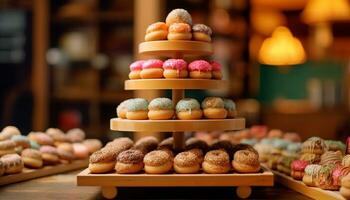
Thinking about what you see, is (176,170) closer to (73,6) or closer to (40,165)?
(40,165)

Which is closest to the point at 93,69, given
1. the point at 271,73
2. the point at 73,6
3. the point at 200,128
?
the point at 73,6

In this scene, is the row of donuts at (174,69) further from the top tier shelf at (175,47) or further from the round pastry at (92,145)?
the round pastry at (92,145)

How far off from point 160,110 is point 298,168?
504mm

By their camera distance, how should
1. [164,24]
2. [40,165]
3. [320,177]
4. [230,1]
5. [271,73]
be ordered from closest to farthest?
[320,177], [164,24], [40,165], [230,1], [271,73]

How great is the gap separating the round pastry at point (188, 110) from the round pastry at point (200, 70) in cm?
10

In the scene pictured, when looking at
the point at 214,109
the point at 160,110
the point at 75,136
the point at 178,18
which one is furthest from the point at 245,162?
the point at 75,136

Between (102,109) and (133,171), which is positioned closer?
(133,171)

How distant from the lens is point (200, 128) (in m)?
1.67

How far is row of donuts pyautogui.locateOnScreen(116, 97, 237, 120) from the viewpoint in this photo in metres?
1.67

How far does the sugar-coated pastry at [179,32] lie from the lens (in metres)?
1.74

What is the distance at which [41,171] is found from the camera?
6.51 ft

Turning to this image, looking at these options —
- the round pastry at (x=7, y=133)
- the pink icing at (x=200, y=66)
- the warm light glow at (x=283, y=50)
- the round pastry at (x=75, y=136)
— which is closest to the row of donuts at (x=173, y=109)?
the pink icing at (x=200, y=66)

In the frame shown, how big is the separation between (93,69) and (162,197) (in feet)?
10.6

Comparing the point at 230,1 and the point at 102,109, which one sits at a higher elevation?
the point at 230,1
